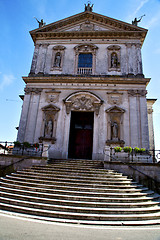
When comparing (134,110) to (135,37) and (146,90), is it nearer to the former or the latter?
(146,90)

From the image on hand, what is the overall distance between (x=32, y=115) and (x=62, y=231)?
39.2ft

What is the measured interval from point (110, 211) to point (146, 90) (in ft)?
39.0

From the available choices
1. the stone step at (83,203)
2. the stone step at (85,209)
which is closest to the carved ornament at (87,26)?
the stone step at (83,203)

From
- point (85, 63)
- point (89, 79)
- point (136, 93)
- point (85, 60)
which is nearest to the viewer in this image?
point (136, 93)

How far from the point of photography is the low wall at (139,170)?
9.30 meters

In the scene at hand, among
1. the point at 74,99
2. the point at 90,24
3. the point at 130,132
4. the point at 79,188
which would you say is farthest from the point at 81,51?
the point at 79,188

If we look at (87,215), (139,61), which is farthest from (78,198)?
(139,61)

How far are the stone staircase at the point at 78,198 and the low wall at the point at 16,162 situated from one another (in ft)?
4.39

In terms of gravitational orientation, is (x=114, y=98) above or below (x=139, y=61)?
below

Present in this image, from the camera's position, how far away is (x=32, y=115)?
50.5ft

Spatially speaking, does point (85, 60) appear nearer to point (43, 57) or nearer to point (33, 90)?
point (43, 57)

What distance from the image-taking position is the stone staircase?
5.73 m

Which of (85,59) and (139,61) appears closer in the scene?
(139,61)

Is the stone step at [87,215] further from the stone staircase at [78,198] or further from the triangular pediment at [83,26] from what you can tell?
the triangular pediment at [83,26]
